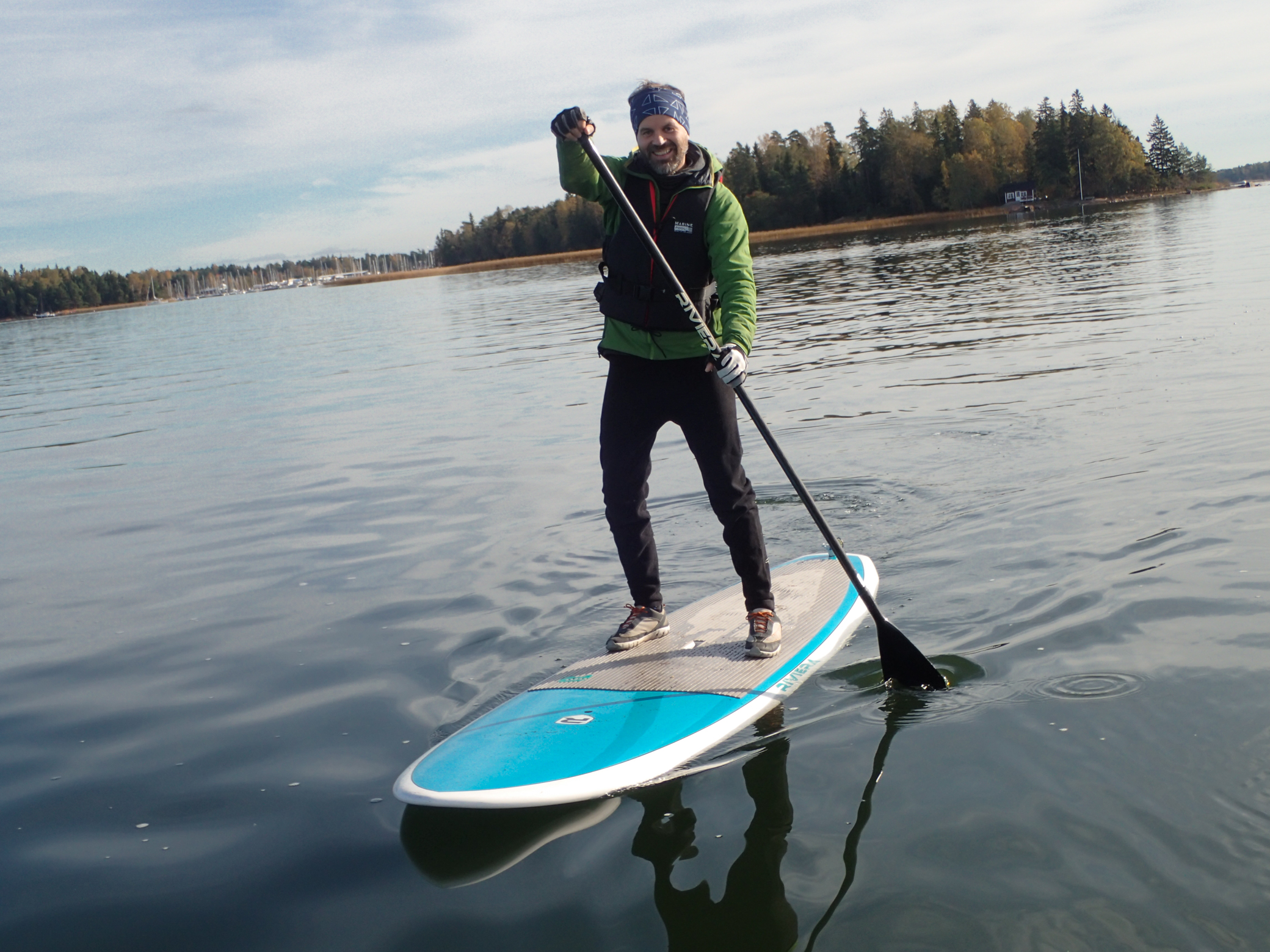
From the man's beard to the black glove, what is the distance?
0.33 m

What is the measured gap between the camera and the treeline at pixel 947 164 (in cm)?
10512

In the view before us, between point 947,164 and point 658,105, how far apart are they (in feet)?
391

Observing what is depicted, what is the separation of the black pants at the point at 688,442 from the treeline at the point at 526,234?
438 feet

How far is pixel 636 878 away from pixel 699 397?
87.3 inches

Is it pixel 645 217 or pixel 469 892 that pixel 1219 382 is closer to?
pixel 645 217

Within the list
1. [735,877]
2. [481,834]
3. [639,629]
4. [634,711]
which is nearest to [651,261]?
[639,629]

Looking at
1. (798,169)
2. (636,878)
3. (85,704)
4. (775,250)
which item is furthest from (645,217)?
(798,169)

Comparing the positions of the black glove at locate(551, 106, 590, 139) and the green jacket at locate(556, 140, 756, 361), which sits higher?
Result: the black glove at locate(551, 106, 590, 139)

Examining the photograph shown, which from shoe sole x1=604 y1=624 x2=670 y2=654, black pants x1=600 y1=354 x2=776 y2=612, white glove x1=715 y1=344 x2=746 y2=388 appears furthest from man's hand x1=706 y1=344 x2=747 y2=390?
shoe sole x1=604 y1=624 x2=670 y2=654

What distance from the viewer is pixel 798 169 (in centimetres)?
12200

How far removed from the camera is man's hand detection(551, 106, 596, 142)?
4246 millimetres

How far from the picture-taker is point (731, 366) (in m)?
4.25

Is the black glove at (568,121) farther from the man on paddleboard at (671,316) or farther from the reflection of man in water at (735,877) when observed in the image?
the reflection of man in water at (735,877)

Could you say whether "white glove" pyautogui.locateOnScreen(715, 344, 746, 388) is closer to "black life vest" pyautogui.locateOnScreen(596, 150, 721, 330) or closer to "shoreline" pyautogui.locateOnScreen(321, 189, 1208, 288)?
"black life vest" pyautogui.locateOnScreen(596, 150, 721, 330)
